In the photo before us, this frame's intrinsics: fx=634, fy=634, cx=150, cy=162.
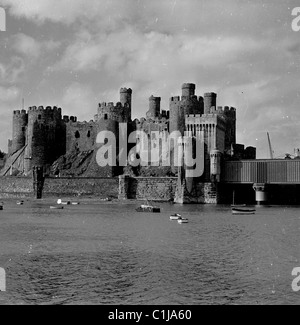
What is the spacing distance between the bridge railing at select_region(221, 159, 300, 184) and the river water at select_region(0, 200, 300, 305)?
93.0 ft

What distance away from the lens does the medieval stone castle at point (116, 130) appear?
7838 cm

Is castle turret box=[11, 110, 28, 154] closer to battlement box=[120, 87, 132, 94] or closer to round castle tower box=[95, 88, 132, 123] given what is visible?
round castle tower box=[95, 88, 132, 123]

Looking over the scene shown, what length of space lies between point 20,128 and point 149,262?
6790cm

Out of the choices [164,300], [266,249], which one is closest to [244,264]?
[266,249]

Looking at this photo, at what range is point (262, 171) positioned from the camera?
251 feet

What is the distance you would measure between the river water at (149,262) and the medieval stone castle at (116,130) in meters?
31.3

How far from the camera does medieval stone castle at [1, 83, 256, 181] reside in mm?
78375

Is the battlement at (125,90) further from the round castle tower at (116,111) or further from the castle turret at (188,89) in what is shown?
the castle turret at (188,89)

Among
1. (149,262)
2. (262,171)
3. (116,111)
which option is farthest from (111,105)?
(149,262)

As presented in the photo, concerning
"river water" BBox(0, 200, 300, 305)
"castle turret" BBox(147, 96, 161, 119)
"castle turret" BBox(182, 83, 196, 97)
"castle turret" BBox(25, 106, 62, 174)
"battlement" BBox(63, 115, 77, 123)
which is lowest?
"river water" BBox(0, 200, 300, 305)

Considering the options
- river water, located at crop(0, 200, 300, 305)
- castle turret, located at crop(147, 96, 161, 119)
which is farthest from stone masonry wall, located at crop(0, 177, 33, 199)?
river water, located at crop(0, 200, 300, 305)

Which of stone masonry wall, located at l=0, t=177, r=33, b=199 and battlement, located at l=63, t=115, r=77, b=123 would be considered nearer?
stone masonry wall, located at l=0, t=177, r=33, b=199

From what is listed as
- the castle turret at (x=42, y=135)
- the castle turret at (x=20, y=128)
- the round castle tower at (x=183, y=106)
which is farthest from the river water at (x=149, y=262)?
the castle turret at (x=20, y=128)

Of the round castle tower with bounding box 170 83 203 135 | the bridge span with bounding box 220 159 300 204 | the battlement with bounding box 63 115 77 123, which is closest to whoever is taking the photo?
the bridge span with bounding box 220 159 300 204
